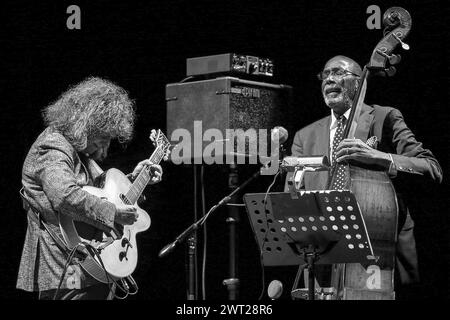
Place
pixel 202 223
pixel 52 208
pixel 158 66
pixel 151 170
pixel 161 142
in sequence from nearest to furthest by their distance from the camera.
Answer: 1. pixel 52 208
2. pixel 202 223
3. pixel 151 170
4. pixel 161 142
5. pixel 158 66

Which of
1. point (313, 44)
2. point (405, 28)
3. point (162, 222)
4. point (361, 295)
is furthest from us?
point (162, 222)

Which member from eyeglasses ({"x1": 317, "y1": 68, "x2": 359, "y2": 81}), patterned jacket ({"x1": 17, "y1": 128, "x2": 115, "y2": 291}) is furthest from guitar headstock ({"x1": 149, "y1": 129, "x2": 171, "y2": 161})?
eyeglasses ({"x1": 317, "y1": 68, "x2": 359, "y2": 81})

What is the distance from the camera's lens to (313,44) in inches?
197

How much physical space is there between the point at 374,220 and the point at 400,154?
58 centimetres

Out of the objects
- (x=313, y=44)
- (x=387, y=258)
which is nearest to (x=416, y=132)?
(x=313, y=44)

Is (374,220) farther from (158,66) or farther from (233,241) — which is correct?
(158,66)

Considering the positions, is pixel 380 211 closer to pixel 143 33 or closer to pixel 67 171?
pixel 67 171

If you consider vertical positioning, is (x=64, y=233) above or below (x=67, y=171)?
below

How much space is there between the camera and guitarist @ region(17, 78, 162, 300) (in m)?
3.85

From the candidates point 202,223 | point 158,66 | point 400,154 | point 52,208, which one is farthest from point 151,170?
point 400,154

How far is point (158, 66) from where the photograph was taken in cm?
537

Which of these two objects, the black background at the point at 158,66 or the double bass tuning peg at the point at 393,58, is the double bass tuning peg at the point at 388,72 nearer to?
the double bass tuning peg at the point at 393,58

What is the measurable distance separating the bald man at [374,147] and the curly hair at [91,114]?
1.03m

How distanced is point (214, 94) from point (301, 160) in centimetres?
109
